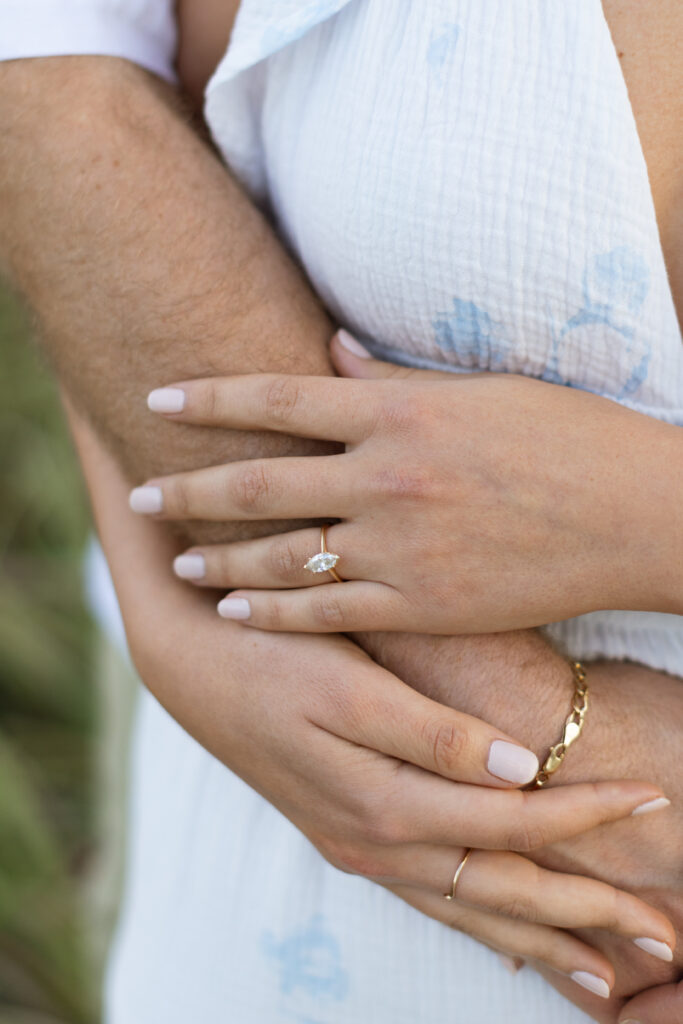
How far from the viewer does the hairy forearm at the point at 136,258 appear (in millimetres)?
814

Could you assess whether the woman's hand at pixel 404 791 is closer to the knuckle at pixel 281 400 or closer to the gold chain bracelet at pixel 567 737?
the gold chain bracelet at pixel 567 737

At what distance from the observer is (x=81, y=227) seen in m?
0.82

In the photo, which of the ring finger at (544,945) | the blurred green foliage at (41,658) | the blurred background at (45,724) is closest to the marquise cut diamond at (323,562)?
the ring finger at (544,945)

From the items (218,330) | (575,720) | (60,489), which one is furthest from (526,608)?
(60,489)

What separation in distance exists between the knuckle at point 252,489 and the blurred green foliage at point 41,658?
62.7 inches

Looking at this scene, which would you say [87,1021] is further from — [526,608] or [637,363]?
[637,363]

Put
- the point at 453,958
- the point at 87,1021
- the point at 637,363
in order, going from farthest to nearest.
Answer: the point at 87,1021 < the point at 453,958 < the point at 637,363

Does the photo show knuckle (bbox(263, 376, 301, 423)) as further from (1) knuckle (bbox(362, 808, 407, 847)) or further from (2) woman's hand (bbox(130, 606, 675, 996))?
(1) knuckle (bbox(362, 808, 407, 847))

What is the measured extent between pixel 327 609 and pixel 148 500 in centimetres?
23

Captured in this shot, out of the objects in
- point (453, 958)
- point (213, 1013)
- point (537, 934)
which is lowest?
point (213, 1013)

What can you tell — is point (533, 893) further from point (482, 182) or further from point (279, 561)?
point (482, 182)

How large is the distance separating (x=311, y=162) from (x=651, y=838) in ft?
2.45

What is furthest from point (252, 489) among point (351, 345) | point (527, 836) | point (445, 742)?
point (527, 836)

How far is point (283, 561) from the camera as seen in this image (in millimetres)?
812
